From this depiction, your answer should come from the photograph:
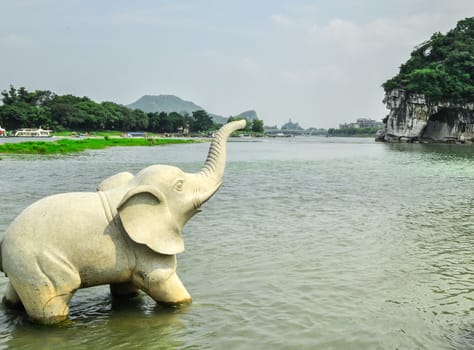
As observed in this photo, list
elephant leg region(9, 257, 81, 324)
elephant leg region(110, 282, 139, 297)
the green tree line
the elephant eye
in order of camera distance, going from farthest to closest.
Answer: the green tree line → elephant leg region(110, 282, 139, 297) → the elephant eye → elephant leg region(9, 257, 81, 324)

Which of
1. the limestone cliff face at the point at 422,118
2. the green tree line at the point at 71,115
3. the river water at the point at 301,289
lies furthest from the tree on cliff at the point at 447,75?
the river water at the point at 301,289

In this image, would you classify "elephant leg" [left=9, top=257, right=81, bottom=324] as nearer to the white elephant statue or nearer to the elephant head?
the white elephant statue

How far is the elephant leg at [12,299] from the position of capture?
577 centimetres

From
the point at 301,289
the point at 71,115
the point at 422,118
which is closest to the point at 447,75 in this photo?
the point at 422,118

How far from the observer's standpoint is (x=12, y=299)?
5.81 meters

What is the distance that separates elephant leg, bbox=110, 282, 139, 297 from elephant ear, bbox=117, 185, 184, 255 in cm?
106

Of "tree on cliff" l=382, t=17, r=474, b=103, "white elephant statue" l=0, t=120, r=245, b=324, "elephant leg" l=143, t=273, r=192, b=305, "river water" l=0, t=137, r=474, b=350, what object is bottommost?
"river water" l=0, t=137, r=474, b=350

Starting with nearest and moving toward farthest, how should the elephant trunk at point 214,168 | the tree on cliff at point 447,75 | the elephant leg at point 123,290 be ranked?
the elephant trunk at point 214,168 → the elephant leg at point 123,290 → the tree on cliff at point 447,75

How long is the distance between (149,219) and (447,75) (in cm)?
10025

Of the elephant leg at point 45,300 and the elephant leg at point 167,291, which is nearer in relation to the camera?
the elephant leg at point 45,300

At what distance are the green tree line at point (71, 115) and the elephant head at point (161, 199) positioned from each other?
11281 centimetres

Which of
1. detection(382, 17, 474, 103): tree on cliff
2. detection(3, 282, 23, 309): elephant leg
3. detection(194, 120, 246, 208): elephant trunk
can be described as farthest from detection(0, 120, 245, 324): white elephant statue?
detection(382, 17, 474, 103): tree on cliff

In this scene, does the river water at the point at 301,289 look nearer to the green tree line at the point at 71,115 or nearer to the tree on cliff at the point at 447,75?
the tree on cliff at the point at 447,75

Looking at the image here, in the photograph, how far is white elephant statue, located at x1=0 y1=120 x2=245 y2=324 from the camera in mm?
5090
